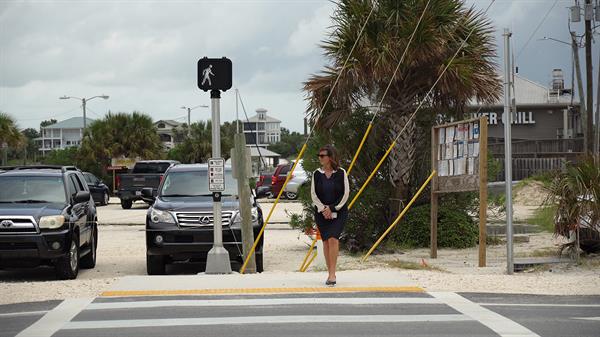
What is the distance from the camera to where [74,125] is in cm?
13388

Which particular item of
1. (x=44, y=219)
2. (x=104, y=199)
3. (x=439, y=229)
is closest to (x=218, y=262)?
(x=44, y=219)

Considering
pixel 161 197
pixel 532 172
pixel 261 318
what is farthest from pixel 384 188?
pixel 532 172

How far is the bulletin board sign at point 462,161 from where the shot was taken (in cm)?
1375

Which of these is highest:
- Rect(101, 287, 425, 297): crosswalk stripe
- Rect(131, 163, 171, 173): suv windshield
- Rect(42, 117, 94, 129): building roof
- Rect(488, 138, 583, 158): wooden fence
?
Rect(42, 117, 94, 129): building roof

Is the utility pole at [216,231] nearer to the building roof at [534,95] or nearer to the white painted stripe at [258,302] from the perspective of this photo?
the white painted stripe at [258,302]

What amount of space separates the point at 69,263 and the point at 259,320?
5.72 meters

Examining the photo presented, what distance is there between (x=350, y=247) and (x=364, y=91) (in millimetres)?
3074

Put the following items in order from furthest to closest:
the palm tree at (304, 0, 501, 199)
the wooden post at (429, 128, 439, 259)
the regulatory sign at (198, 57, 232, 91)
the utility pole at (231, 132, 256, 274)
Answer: the palm tree at (304, 0, 501, 199) → the wooden post at (429, 128, 439, 259) → the utility pole at (231, 132, 256, 274) → the regulatory sign at (198, 57, 232, 91)

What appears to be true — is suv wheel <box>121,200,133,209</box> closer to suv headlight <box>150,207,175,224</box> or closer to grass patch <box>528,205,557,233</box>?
suv headlight <box>150,207,175,224</box>

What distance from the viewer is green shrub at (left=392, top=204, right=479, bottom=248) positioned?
1719cm

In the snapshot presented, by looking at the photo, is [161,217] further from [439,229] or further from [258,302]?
[439,229]

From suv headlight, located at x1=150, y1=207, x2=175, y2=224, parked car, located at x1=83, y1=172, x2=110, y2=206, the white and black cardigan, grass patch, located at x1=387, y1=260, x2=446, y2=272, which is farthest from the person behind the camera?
parked car, located at x1=83, y1=172, x2=110, y2=206

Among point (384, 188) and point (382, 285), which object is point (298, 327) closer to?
point (382, 285)

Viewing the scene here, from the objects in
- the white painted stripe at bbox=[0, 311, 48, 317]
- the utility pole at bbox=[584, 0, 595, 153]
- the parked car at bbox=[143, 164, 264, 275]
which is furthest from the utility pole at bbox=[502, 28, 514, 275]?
the utility pole at bbox=[584, 0, 595, 153]
